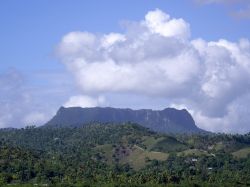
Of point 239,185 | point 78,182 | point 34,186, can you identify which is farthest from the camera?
point 239,185

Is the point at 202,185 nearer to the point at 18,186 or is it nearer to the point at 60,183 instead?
the point at 60,183

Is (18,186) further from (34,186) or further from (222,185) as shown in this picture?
(222,185)

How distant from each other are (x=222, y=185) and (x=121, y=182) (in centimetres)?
3645

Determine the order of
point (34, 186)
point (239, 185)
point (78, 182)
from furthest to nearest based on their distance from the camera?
point (239, 185) < point (78, 182) < point (34, 186)

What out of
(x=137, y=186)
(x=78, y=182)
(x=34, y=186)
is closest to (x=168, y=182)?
(x=137, y=186)

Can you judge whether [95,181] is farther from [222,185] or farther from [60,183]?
[222,185]

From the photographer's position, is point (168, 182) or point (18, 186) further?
point (168, 182)

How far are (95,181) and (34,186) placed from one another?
90.2 ft

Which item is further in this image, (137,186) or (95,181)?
(95,181)

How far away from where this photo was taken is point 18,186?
176 metres

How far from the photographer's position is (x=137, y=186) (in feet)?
601

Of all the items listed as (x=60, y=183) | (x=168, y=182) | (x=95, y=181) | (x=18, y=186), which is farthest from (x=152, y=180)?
(x=18, y=186)

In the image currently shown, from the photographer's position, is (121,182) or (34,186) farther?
(121,182)

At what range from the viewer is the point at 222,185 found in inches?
7697
